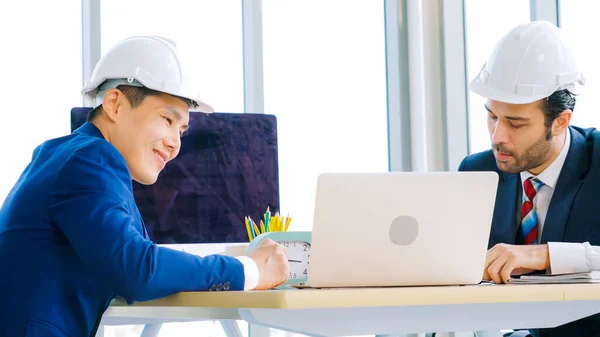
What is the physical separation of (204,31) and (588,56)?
1.87 m

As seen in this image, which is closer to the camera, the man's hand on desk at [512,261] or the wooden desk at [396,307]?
the wooden desk at [396,307]

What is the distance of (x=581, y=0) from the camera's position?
3.45m

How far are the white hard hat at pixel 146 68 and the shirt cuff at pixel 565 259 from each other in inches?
35.0

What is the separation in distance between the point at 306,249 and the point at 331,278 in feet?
1.43

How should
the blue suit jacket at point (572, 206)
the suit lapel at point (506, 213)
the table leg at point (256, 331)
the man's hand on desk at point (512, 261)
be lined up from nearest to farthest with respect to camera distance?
the man's hand on desk at point (512, 261), the blue suit jacket at point (572, 206), the suit lapel at point (506, 213), the table leg at point (256, 331)

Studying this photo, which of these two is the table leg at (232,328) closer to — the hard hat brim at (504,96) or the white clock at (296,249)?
the white clock at (296,249)

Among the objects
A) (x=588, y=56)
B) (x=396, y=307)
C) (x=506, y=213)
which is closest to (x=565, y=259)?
(x=506, y=213)

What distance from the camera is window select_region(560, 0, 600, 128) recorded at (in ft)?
10.7

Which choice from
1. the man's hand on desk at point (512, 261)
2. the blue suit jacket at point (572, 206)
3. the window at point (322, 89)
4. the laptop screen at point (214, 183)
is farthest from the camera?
the window at point (322, 89)

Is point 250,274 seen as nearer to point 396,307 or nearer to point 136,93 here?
point 396,307

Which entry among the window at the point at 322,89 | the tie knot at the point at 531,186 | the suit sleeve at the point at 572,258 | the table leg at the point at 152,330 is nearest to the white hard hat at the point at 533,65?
the tie knot at the point at 531,186

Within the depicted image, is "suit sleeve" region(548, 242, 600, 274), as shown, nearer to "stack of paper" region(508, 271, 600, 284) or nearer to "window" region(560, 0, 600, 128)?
"stack of paper" region(508, 271, 600, 284)

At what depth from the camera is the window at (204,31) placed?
13.1 feet

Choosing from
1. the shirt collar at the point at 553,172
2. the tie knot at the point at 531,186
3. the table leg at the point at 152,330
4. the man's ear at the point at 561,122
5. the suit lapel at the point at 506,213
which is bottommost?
the table leg at the point at 152,330
